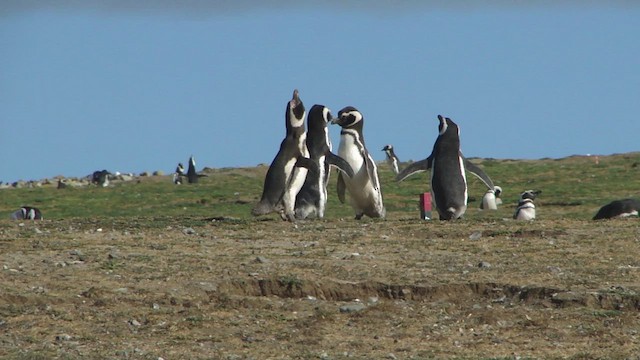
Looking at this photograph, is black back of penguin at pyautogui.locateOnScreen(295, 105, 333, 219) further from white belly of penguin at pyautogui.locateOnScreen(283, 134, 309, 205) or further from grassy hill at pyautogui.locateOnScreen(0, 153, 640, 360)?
grassy hill at pyautogui.locateOnScreen(0, 153, 640, 360)

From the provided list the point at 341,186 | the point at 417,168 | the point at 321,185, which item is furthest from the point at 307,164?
the point at 417,168

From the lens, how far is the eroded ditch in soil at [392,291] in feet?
42.0

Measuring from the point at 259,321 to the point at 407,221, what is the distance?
22.0ft

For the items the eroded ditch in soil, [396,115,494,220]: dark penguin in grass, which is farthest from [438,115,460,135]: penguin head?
the eroded ditch in soil

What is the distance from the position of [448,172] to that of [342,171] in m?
1.50

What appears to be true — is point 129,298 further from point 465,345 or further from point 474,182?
point 474,182

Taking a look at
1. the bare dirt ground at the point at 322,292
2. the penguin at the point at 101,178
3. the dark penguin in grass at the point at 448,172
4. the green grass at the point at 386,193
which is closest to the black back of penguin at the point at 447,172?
the dark penguin in grass at the point at 448,172

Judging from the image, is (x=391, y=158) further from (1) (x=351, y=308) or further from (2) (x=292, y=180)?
(1) (x=351, y=308)

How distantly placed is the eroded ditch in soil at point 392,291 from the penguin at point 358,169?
24.1 feet

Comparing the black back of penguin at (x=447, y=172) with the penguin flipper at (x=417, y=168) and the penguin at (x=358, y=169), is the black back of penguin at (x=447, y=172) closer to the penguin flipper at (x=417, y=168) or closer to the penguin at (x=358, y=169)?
the penguin flipper at (x=417, y=168)

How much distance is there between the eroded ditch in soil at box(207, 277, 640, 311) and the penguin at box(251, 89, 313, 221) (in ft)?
19.7

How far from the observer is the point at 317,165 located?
1952 cm

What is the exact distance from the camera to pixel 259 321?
11625 millimetres

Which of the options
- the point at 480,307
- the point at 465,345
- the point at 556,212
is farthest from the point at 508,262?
the point at 556,212
